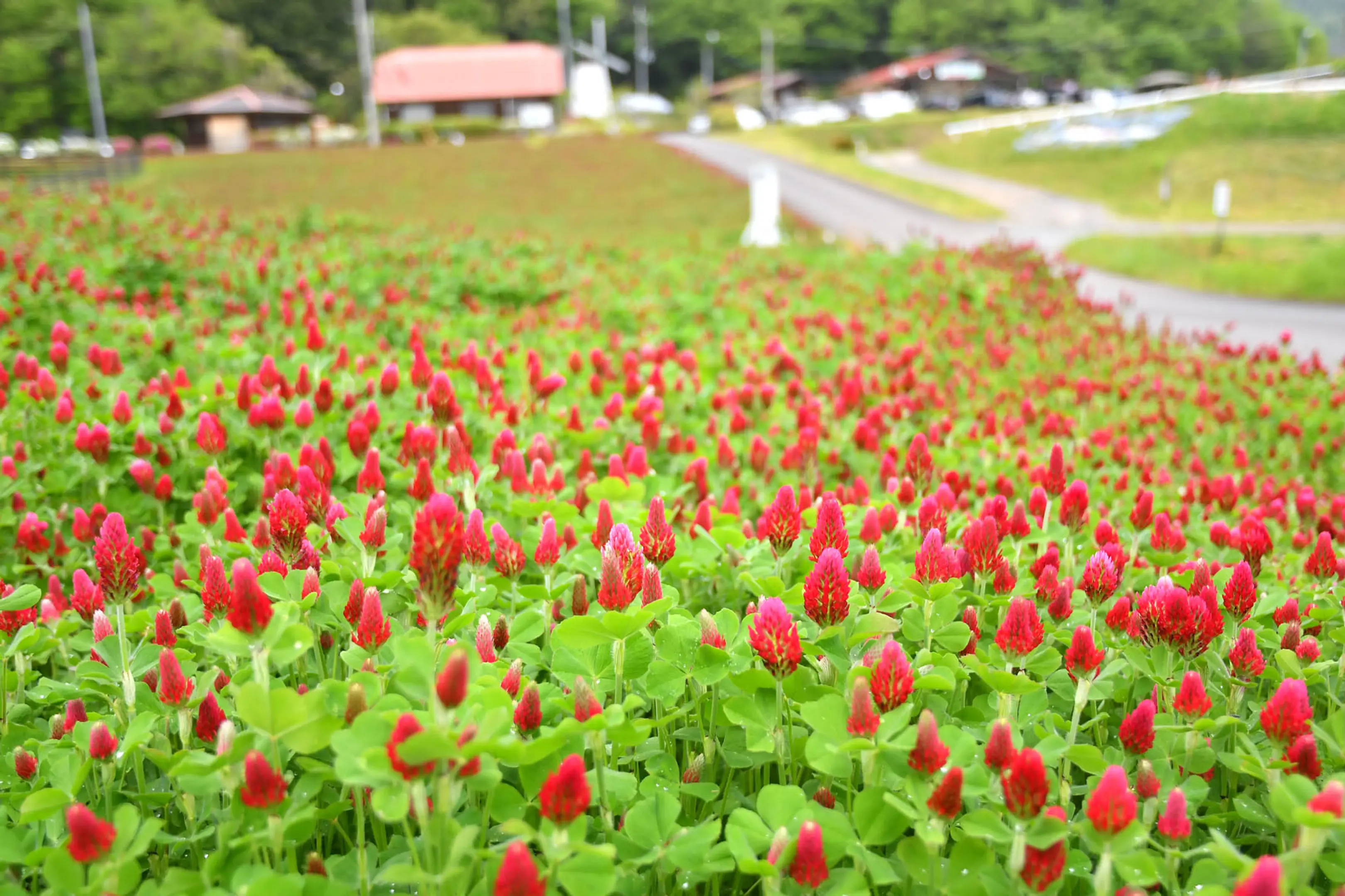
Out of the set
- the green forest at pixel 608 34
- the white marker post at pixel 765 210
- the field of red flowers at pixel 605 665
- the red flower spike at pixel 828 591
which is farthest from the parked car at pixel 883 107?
the red flower spike at pixel 828 591

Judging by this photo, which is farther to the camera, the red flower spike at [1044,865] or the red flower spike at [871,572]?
the red flower spike at [871,572]

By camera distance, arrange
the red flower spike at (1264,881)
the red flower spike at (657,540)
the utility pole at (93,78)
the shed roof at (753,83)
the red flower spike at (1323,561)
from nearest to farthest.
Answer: the red flower spike at (1264,881)
the red flower spike at (657,540)
the red flower spike at (1323,561)
the utility pole at (93,78)
the shed roof at (753,83)

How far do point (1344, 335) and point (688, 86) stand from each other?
10475 centimetres

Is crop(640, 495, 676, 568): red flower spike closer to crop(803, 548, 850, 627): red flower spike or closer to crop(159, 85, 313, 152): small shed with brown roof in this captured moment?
crop(803, 548, 850, 627): red flower spike

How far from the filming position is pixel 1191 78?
98938 millimetres

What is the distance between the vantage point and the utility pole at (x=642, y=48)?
102938 mm

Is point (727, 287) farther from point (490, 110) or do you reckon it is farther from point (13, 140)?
point (13, 140)

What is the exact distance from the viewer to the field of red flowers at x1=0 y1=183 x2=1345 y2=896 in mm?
1441

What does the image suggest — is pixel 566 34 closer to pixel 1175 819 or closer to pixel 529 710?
pixel 529 710

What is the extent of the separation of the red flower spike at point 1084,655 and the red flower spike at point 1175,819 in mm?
318

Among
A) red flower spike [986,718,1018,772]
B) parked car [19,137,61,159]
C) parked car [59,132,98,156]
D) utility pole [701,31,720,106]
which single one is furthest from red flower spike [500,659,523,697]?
utility pole [701,31,720,106]

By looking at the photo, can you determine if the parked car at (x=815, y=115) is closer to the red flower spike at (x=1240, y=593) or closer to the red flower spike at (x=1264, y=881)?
the red flower spike at (x=1240, y=593)

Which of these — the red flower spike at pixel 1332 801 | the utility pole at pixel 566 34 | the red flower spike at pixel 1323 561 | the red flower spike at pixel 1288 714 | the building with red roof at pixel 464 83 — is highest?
the utility pole at pixel 566 34

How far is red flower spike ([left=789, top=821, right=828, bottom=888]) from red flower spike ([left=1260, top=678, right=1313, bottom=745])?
2.92ft
